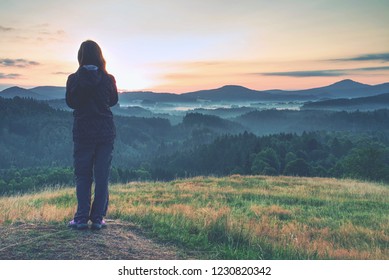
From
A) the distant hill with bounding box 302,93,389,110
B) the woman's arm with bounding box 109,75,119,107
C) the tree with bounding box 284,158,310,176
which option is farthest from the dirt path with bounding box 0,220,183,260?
the tree with bounding box 284,158,310,176

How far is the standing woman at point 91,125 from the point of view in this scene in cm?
588

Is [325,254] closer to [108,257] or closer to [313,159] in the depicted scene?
[108,257]

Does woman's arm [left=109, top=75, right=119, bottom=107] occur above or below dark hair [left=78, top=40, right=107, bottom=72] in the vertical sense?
below

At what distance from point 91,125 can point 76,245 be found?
1.80 meters

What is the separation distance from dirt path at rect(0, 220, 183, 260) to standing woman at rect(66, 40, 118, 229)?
0.35 metres

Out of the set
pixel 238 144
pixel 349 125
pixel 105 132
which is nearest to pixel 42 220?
pixel 105 132

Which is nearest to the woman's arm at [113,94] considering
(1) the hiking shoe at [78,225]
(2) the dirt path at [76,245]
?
(1) the hiking shoe at [78,225]

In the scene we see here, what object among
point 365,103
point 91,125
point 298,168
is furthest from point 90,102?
point 298,168

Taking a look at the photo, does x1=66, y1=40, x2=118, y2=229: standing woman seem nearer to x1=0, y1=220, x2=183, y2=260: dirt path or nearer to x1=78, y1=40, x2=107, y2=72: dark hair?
x1=78, y1=40, x2=107, y2=72: dark hair

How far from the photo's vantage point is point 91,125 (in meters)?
5.94

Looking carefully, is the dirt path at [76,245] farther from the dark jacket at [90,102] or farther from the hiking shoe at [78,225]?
the dark jacket at [90,102]

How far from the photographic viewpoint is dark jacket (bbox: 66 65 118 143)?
5840 millimetres
